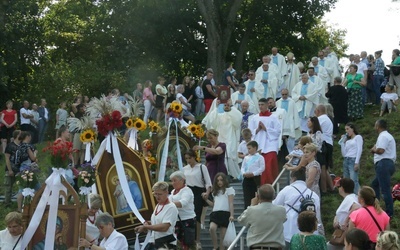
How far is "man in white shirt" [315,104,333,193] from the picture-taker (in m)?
18.2

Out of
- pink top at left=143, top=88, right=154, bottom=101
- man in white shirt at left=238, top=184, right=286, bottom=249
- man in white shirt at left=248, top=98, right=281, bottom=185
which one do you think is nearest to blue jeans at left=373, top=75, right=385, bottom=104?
pink top at left=143, top=88, right=154, bottom=101

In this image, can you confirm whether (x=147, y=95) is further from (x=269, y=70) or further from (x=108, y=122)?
(x=108, y=122)

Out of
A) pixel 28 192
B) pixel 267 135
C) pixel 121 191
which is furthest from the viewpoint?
pixel 267 135

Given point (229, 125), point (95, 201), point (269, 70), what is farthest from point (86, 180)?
point (269, 70)

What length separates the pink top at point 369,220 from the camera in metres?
11.4

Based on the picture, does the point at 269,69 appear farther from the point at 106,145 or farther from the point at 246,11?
the point at 246,11

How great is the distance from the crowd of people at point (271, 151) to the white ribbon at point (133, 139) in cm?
116

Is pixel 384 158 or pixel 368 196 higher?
pixel 384 158

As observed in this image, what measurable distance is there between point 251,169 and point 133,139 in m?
2.39

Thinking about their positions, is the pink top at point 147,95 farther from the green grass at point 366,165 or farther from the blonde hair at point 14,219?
the blonde hair at point 14,219

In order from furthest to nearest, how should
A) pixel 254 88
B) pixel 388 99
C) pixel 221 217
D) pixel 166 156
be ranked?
pixel 254 88
pixel 388 99
pixel 166 156
pixel 221 217

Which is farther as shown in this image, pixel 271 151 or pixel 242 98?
pixel 242 98

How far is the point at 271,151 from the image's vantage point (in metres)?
18.8

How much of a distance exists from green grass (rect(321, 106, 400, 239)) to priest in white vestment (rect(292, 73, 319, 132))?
1006mm
